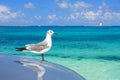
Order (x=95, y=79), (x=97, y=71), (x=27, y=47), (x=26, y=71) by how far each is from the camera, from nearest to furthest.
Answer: (x=26, y=71) < (x=27, y=47) < (x=95, y=79) < (x=97, y=71)

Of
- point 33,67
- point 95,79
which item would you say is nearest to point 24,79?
Answer: point 33,67

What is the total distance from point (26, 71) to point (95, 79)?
10786 mm

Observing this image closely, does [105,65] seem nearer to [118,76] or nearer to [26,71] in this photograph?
[118,76]

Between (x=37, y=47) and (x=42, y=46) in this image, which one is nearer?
(x=42, y=46)

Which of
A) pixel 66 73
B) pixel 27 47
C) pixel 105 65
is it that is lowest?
pixel 105 65

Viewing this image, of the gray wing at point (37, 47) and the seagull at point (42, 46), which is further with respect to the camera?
the gray wing at point (37, 47)

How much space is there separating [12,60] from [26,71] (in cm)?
22

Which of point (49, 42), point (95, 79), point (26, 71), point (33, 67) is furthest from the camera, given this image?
point (95, 79)

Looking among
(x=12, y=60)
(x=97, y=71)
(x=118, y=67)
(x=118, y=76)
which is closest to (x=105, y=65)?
(x=118, y=67)

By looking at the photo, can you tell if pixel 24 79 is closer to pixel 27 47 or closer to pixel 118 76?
pixel 27 47

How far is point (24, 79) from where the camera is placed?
1118 millimetres

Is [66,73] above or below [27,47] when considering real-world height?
above

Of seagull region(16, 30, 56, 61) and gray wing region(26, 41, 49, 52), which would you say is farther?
gray wing region(26, 41, 49, 52)

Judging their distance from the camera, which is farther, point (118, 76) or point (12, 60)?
point (118, 76)
